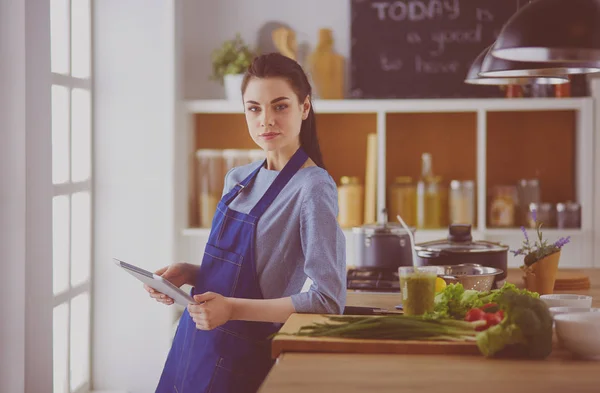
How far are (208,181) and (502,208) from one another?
1474 mm

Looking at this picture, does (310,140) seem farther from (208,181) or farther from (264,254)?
(208,181)

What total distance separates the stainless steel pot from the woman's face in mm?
845

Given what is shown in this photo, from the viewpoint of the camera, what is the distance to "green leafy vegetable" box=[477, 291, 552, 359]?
1737mm

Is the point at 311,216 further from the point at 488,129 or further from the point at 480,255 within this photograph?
the point at 488,129

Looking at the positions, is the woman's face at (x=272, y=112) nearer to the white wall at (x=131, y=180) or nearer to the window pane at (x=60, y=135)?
the window pane at (x=60, y=135)

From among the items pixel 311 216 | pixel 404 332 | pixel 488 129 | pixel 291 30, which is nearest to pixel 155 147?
pixel 291 30

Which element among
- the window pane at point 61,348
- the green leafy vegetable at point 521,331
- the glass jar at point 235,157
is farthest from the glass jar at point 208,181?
the green leafy vegetable at point 521,331

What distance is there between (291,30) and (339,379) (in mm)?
3040

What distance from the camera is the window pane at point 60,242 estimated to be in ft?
11.5

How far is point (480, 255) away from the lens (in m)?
2.75

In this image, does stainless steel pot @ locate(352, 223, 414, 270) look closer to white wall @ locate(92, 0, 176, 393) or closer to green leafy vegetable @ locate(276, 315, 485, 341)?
green leafy vegetable @ locate(276, 315, 485, 341)

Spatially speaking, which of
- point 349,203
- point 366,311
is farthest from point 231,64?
point 366,311

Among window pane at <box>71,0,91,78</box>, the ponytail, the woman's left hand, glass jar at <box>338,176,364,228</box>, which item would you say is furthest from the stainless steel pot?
window pane at <box>71,0,91,78</box>

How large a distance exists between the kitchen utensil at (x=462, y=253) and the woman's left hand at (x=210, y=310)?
3.15 feet
